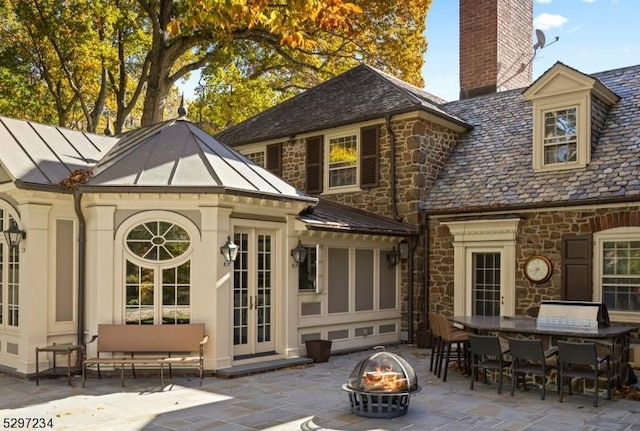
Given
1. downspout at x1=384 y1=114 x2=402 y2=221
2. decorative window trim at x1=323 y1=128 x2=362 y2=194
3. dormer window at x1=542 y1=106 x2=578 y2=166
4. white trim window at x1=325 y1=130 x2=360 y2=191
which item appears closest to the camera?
dormer window at x1=542 y1=106 x2=578 y2=166

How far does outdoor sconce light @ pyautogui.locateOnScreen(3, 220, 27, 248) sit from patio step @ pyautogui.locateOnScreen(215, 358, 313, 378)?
12.5ft

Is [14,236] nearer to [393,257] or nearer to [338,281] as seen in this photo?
[338,281]

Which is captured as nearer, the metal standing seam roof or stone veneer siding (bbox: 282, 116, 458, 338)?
the metal standing seam roof

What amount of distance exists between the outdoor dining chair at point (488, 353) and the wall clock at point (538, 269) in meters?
3.18

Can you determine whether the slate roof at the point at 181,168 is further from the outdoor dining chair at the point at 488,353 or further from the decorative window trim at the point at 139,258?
the outdoor dining chair at the point at 488,353

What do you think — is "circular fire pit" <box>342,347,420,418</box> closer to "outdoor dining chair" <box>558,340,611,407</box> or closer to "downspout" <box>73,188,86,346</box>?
"outdoor dining chair" <box>558,340,611,407</box>

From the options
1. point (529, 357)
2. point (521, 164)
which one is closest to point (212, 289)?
point (529, 357)

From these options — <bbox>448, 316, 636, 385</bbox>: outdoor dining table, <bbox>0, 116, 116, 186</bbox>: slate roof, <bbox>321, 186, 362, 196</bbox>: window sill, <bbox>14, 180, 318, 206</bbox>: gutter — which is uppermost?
<bbox>0, 116, 116, 186</bbox>: slate roof

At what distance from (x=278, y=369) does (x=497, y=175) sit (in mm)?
6406

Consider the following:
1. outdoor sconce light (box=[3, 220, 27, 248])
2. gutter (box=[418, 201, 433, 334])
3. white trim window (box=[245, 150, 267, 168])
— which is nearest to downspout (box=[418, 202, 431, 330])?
gutter (box=[418, 201, 433, 334])

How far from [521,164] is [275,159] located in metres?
6.56

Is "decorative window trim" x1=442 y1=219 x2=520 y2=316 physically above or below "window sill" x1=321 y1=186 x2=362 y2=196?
below

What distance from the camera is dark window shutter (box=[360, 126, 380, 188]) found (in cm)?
1411

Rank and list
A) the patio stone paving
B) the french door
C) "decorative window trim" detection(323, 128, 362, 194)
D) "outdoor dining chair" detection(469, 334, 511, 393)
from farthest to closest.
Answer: "decorative window trim" detection(323, 128, 362, 194)
the french door
"outdoor dining chair" detection(469, 334, 511, 393)
the patio stone paving
